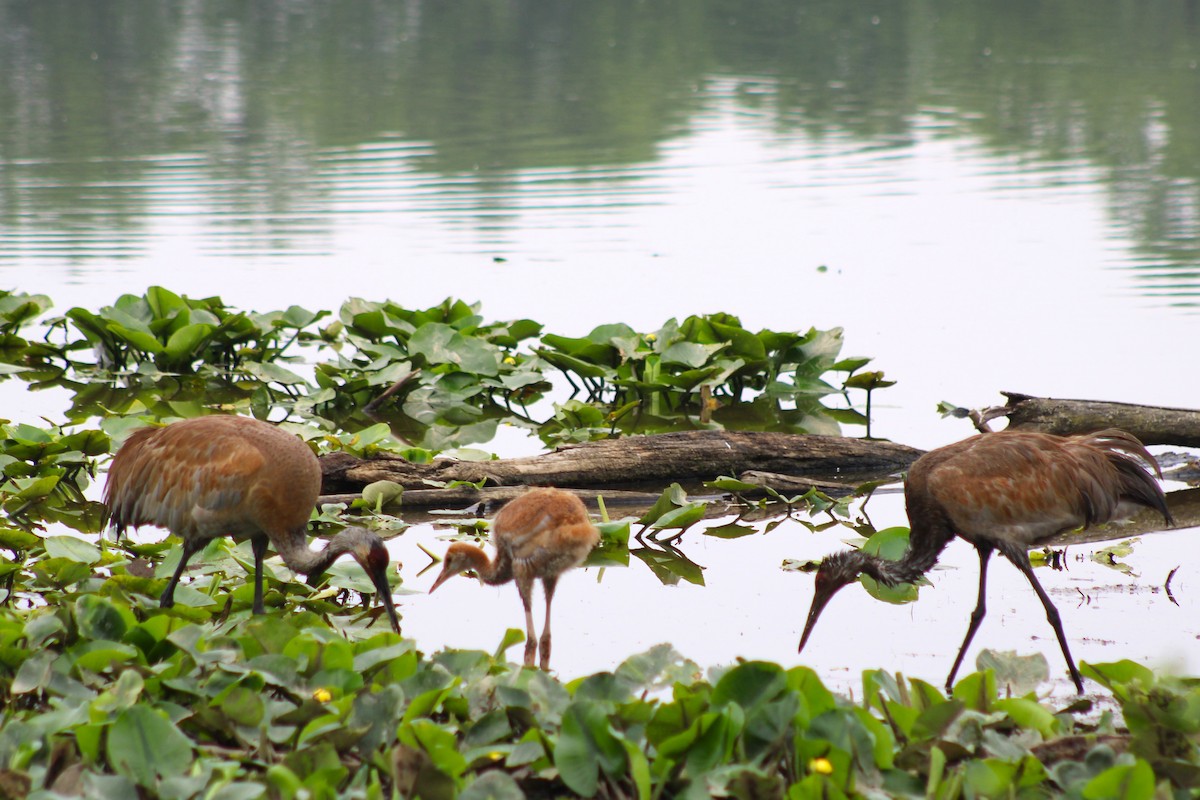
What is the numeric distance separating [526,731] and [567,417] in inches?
176

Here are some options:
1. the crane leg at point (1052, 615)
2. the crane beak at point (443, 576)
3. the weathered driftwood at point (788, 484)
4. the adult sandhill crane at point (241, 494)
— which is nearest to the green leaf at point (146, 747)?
the adult sandhill crane at point (241, 494)

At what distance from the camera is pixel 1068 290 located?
13102 mm

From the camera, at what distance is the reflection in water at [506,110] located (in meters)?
17.2

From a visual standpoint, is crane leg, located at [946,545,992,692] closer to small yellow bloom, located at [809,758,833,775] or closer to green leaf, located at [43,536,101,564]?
small yellow bloom, located at [809,758,833,775]

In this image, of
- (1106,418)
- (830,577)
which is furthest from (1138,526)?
(830,577)

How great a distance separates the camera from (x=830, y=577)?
214 inches

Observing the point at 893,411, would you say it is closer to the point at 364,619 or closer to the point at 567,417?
the point at 567,417

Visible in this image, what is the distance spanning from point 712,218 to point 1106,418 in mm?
9699

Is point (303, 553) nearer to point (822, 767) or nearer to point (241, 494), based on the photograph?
point (241, 494)

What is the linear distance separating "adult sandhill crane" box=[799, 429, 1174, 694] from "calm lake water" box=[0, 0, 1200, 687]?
299 millimetres

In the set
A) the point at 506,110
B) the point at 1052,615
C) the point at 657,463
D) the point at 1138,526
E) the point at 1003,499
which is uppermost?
the point at 506,110

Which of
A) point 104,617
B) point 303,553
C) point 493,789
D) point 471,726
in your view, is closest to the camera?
point 493,789

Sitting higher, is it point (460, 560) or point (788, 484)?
point (460, 560)

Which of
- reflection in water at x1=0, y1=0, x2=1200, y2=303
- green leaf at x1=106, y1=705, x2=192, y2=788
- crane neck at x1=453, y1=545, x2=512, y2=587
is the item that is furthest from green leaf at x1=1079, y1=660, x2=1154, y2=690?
reflection in water at x1=0, y1=0, x2=1200, y2=303
